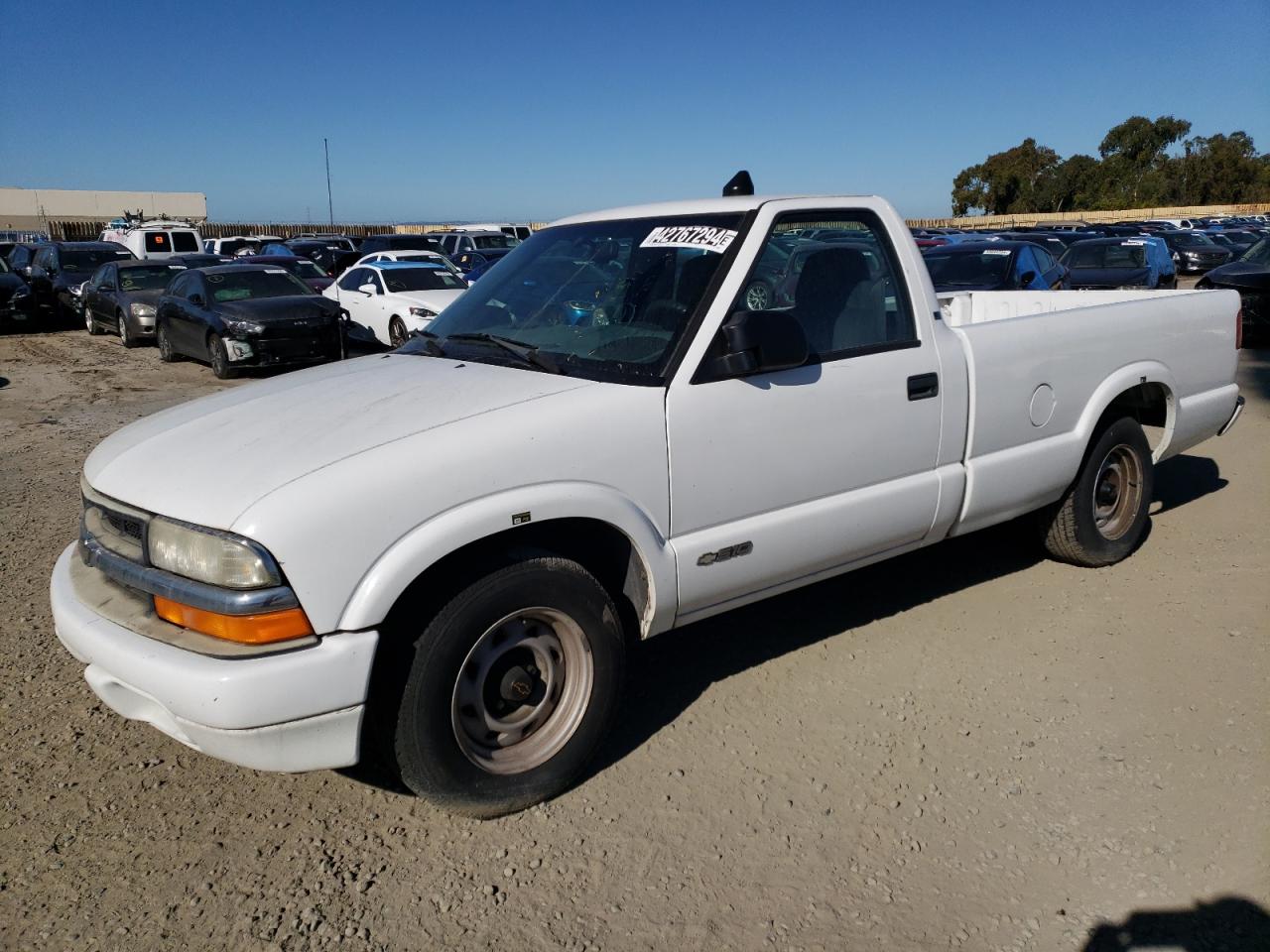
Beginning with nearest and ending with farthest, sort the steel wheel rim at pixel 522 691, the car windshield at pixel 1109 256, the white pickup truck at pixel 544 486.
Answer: the white pickup truck at pixel 544 486 → the steel wheel rim at pixel 522 691 → the car windshield at pixel 1109 256

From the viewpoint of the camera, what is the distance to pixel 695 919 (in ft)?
8.84

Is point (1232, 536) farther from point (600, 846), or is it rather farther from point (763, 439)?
point (600, 846)

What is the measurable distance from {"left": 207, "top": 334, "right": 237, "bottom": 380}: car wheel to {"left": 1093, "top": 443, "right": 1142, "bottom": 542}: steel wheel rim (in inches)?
443

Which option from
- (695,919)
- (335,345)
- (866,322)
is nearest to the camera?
(695,919)

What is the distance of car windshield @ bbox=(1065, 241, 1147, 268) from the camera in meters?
16.2

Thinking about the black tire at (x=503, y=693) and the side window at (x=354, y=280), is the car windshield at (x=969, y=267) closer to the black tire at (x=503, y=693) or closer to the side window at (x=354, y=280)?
the side window at (x=354, y=280)

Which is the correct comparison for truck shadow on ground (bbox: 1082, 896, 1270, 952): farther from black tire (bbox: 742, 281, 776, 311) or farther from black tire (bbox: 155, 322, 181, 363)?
black tire (bbox: 155, 322, 181, 363)

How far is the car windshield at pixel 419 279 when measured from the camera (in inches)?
616

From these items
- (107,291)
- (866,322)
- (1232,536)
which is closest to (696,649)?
(866,322)

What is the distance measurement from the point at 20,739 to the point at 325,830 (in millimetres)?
1371

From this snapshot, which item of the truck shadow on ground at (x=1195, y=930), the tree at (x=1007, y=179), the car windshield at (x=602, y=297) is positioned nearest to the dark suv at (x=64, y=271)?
the car windshield at (x=602, y=297)

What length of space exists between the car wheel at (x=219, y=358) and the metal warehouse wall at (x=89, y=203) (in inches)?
2529

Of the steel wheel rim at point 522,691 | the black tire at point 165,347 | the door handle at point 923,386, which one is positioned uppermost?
the door handle at point 923,386

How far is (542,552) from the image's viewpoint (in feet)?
10.2
